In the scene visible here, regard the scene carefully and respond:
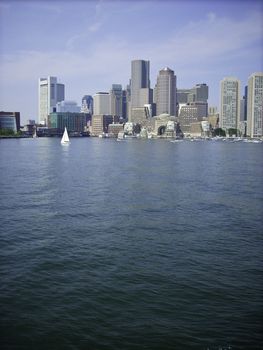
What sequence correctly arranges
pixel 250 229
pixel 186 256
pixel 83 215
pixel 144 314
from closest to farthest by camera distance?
pixel 144 314 < pixel 186 256 < pixel 250 229 < pixel 83 215

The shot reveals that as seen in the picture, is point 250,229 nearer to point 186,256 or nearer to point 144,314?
point 186,256

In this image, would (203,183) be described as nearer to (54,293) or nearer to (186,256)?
(186,256)

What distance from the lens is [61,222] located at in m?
20.5

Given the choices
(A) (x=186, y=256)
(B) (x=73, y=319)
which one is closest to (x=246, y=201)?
(A) (x=186, y=256)

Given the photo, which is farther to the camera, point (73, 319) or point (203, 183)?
point (203, 183)

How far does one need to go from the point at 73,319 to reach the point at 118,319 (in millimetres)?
1086

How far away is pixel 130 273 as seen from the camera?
45.8 feet

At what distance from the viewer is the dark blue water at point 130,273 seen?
10305mm

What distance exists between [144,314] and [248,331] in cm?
251

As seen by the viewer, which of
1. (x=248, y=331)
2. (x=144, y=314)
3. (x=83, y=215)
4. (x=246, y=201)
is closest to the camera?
(x=248, y=331)

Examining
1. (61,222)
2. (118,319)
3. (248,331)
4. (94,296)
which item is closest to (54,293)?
(94,296)

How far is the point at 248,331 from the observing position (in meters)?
10.4

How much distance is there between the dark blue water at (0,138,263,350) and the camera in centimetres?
1030

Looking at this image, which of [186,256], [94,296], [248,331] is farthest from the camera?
[186,256]
